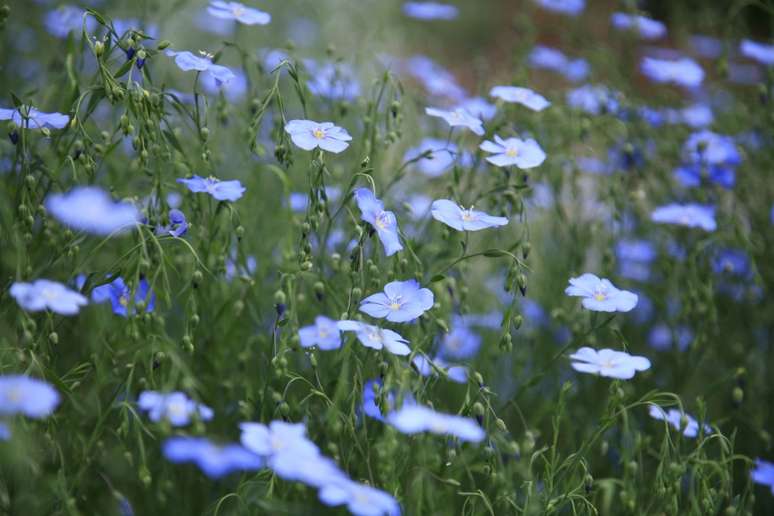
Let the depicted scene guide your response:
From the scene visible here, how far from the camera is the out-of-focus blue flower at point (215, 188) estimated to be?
1806 mm

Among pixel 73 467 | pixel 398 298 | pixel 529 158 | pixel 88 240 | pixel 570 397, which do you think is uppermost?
pixel 529 158

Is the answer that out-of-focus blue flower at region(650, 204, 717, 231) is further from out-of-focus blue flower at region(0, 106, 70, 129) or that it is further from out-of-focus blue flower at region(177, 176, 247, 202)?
out-of-focus blue flower at region(0, 106, 70, 129)

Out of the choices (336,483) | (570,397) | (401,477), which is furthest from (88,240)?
(570,397)

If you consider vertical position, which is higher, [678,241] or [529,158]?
[529,158]

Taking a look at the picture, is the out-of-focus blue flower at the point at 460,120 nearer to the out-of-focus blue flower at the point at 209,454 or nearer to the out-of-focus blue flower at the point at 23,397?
the out-of-focus blue flower at the point at 209,454

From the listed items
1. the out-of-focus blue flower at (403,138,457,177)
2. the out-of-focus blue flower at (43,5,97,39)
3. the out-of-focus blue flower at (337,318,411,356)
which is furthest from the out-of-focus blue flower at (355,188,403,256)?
the out-of-focus blue flower at (43,5,97,39)

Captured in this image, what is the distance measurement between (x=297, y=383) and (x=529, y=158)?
0.76 metres

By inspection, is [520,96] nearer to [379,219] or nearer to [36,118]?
[379,219]

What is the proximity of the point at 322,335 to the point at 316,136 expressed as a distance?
0.43 meters

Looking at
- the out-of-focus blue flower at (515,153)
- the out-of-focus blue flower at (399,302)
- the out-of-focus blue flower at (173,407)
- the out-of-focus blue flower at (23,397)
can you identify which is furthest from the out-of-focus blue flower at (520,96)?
the out-of-focus blue flower at (23,397)

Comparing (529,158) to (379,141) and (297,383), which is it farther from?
(297,383)

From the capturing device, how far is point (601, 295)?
1.88 meters

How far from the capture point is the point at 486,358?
2.54 m

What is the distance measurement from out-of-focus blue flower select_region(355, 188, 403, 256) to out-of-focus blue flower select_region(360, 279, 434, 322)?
0.28ft
